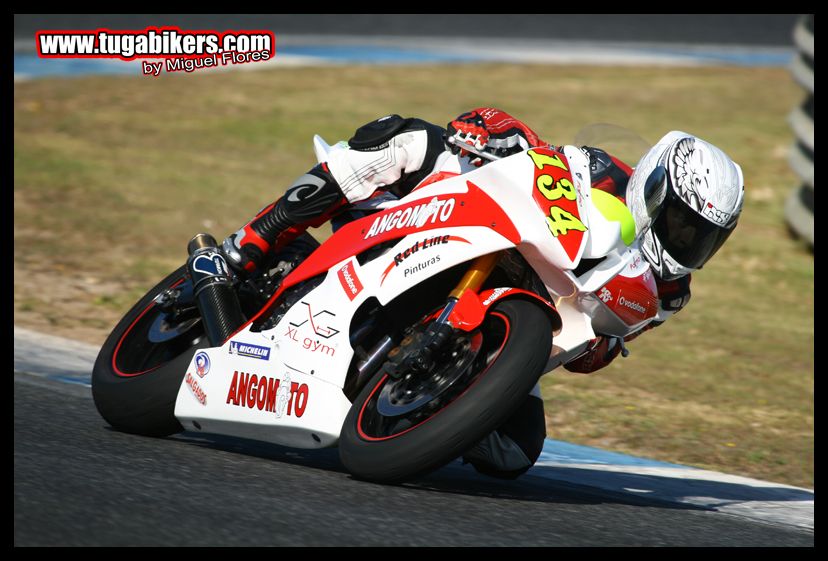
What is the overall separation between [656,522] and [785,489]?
63.7 inches

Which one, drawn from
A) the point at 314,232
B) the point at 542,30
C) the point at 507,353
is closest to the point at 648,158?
the point at 507,353

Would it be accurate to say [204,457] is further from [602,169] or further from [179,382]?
[602,169]

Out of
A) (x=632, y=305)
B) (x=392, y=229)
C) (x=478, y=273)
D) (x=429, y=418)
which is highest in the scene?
(x=392, y=229)

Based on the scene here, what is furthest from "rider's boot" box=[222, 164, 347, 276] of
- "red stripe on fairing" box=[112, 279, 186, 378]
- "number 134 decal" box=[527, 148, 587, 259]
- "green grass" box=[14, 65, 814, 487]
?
"green grass" box=[14, 65, 814, 487]

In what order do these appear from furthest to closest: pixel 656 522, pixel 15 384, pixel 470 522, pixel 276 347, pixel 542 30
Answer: pixel 542 30 < pixel 15 384 < pixel 276 347 < pixel 656 522 < pixel 470 522

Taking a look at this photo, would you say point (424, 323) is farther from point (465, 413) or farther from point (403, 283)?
point (465, 413)

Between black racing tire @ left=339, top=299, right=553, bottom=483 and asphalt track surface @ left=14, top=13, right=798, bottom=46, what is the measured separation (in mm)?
15271

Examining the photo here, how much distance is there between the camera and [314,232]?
1073 cm

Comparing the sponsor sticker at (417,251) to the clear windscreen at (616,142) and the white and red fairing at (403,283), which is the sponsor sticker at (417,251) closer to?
the white and red fairing at (403,283)

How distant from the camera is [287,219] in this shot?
189 inches

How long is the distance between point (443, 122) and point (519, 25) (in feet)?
33.1

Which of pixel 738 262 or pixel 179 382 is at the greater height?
pixel 179 382

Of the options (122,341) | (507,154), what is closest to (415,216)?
(507,154)

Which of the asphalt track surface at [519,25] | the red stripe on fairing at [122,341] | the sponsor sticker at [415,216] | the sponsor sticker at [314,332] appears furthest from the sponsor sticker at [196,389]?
the asphalt track surface at [519,25]
